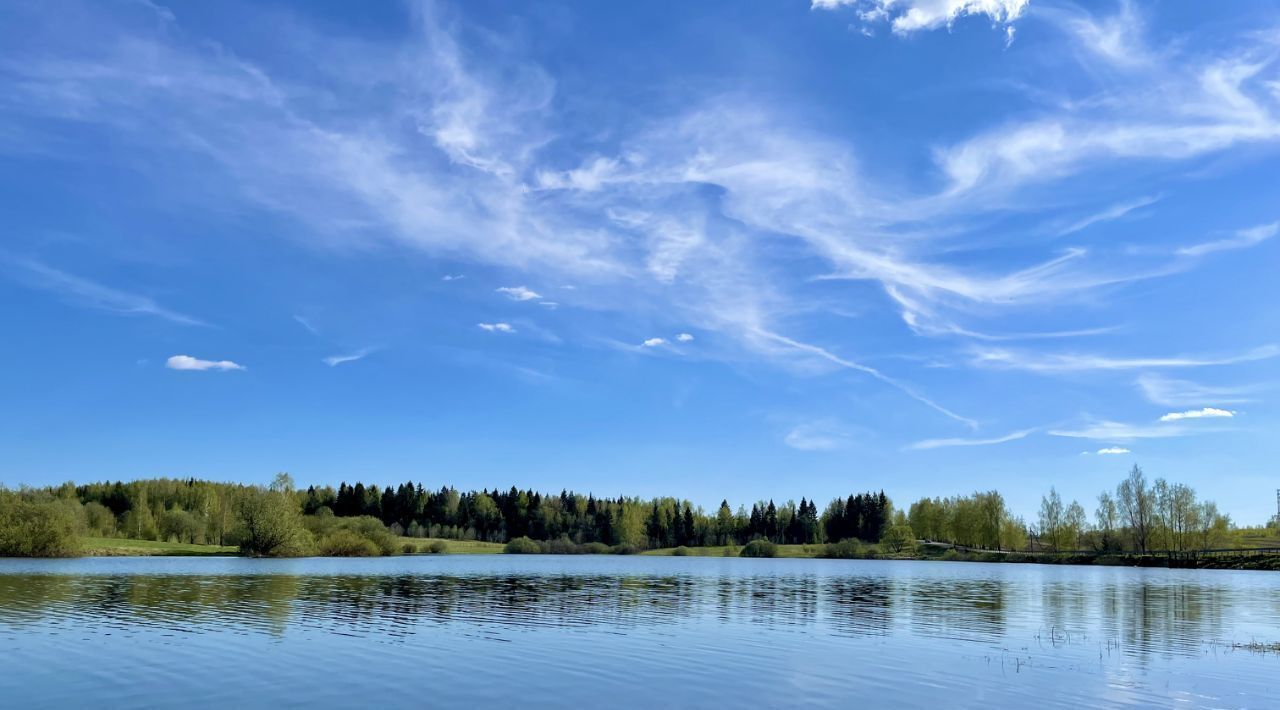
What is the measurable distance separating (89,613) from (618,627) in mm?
29828

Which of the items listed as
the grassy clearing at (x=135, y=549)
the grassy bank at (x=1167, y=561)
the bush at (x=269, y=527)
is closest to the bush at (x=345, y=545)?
the bush at (x=269, y=527)

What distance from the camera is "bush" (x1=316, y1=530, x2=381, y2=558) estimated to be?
159 meters

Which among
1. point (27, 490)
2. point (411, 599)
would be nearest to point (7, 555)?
point (27, 490)

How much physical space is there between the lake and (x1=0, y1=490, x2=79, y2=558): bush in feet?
201

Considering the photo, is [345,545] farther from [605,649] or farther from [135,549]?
[605,649]

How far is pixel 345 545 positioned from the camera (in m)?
160

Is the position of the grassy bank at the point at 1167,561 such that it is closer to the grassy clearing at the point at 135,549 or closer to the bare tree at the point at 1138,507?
the bare tree at the point at 1138,507

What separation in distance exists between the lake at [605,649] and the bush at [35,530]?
6114 centimetres

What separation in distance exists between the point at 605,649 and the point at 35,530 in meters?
123

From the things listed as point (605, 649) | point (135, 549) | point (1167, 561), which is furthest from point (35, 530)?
point (1167, 561)

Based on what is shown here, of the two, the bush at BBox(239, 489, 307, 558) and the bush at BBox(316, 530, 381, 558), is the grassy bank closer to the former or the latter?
the bush at BBox(316, 530, 381, 558)

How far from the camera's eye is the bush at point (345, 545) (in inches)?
6270

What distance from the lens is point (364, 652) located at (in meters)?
35.6

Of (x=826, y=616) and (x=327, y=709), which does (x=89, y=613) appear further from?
(x=826, y=616)
